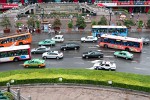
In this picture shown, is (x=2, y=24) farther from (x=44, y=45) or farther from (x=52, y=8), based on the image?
(x=52, y=8)

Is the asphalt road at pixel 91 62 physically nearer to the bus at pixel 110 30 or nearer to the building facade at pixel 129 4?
the bus at pixel 110 30

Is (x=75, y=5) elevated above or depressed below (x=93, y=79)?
above

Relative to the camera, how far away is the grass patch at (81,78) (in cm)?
3426

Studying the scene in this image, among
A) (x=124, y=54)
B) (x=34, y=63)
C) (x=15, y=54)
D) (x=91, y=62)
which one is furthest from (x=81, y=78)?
(x=15, y=54)

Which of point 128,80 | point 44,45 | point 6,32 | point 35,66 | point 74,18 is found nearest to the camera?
point 128,80

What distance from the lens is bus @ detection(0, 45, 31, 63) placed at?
45812mm

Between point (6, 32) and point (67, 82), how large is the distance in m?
34.2

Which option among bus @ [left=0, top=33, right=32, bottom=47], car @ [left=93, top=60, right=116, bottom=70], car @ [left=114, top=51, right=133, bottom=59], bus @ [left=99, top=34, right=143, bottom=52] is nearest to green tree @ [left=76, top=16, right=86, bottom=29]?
bus @ [left=99, top=34, right=143, bottom=52]

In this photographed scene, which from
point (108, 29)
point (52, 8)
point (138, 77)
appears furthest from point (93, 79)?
point (52, 8)

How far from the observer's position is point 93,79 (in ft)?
115

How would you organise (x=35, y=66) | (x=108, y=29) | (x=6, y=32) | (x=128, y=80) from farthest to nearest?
(x=6, y=32) → (x=108, y=29) → (x=35, y=66) → (x=128, y=80)

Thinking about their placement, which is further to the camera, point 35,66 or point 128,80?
point 35,66

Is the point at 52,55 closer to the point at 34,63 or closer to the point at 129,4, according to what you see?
the point at 34,63

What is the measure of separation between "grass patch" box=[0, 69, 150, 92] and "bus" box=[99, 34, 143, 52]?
14.7m
